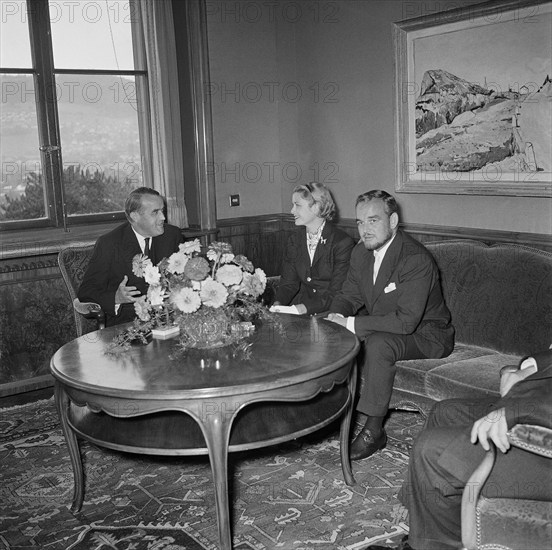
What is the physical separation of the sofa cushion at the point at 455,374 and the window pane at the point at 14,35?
3.55 meters

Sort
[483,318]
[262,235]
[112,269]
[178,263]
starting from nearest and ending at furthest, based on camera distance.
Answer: [178,263], [483,318], [112,269], [262,235]

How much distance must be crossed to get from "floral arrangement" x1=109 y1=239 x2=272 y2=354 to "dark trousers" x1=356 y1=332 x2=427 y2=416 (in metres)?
0.78

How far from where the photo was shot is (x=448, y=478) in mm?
2633

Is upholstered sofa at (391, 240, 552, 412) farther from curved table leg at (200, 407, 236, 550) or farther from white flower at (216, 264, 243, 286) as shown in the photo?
curved table leg at (200, 407, 236, 550)

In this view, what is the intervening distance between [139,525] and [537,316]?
2.44m

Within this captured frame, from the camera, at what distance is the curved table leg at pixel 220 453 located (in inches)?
116

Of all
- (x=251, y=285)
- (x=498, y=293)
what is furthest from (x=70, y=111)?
(x=498, y=293)

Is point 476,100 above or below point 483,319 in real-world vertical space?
above

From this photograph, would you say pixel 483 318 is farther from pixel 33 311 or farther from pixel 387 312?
pixel 33 311

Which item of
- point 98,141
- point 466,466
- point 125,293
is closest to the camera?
point 466,466

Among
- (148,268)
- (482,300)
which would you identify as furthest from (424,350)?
(148,268)

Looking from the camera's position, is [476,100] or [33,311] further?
[33,311]

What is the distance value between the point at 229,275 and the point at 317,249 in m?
1.71

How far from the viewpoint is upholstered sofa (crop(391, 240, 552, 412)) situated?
13.2 feet
